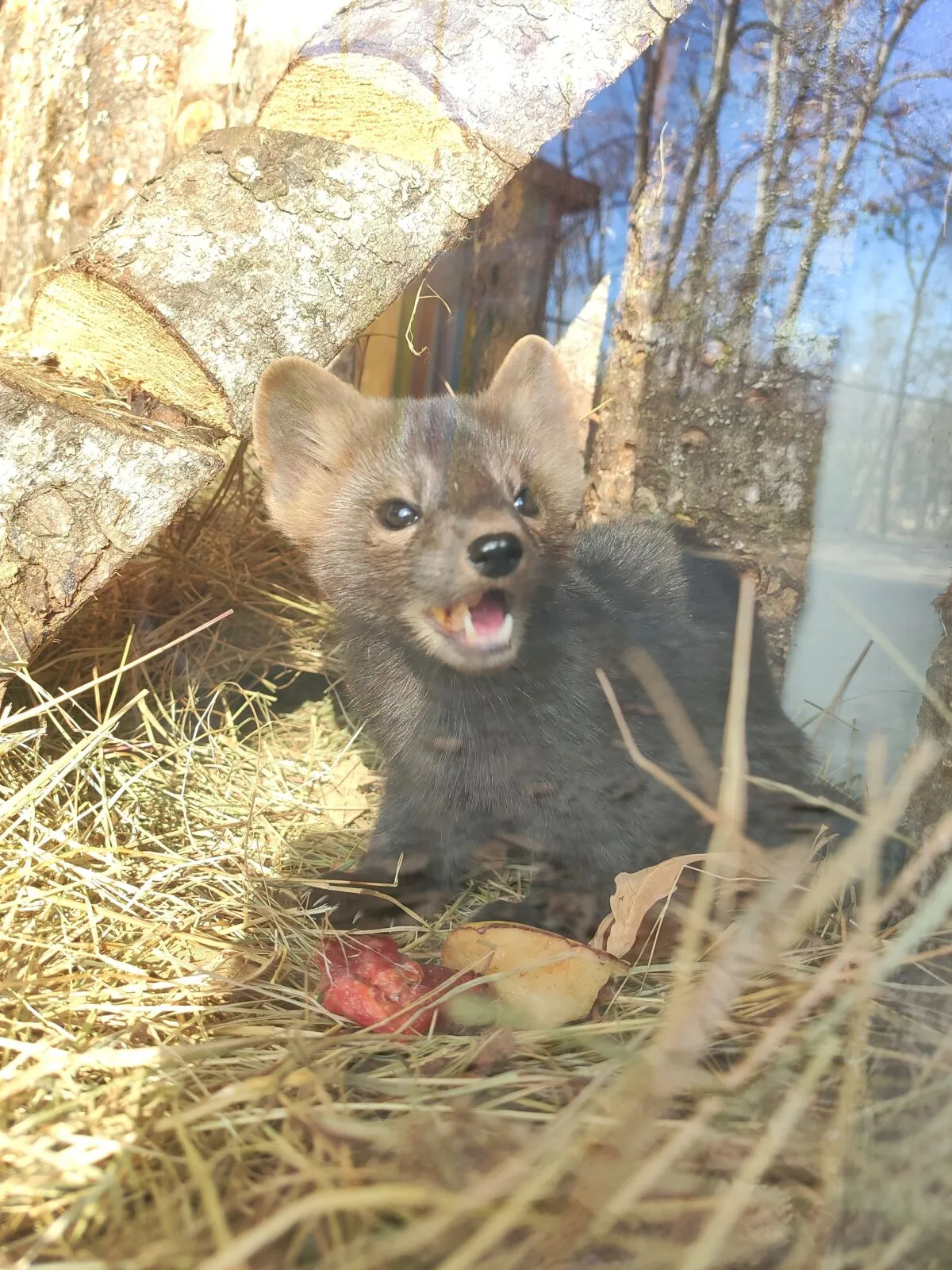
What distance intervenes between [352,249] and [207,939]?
206cm

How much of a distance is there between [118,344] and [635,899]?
228cm

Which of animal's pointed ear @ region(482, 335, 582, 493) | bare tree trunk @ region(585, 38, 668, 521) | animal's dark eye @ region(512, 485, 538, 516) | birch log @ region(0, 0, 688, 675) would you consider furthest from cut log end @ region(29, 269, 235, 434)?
bare tree trunk @ region(585, 38, 668, 521)

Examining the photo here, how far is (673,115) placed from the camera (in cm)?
227

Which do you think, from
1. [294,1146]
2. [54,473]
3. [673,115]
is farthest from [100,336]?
[294,1146]

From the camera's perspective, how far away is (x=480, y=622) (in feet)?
6.75

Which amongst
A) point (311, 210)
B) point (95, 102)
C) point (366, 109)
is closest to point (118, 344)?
point (311, 210)

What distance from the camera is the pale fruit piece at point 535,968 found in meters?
1.80

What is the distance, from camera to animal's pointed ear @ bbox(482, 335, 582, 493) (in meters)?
2.53

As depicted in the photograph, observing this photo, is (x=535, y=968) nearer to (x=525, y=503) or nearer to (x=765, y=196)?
(x=525, y=503)

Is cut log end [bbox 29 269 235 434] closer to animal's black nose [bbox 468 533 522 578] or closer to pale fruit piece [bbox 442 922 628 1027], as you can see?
animal's black nose [bbox 468 533 522 578]

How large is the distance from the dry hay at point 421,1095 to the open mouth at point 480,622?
86 centimetres

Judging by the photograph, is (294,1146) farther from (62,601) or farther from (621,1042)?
(62,601)

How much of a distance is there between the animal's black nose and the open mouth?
0.08 metres

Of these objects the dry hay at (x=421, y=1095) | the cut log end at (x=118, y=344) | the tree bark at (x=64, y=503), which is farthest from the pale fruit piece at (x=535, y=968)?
the cut log end at (x=118, y=344)
